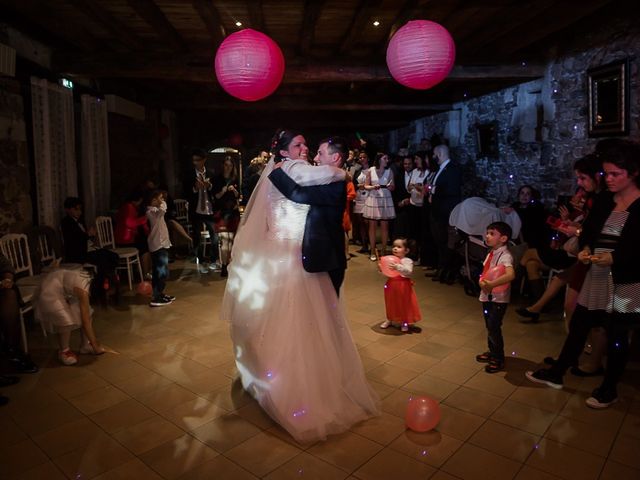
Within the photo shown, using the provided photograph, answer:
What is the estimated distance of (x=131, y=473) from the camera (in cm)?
244

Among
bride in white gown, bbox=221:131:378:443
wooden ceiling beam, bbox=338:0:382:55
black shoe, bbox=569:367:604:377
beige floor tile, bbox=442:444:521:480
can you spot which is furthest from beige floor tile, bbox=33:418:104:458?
wooden ceiling beam, bbox=338:0:382:55

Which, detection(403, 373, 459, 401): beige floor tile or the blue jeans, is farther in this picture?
the blue jeans

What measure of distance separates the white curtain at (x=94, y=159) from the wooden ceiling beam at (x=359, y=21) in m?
3.80

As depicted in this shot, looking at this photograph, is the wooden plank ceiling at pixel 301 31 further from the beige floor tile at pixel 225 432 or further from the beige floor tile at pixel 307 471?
the beige floor tile at pixel 307 471

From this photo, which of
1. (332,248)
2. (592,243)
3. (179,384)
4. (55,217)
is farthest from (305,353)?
(55,217)

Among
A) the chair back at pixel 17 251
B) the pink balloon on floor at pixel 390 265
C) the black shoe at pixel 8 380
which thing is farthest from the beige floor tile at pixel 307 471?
the chair back at pixel 17 251

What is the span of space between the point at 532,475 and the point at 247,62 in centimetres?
356

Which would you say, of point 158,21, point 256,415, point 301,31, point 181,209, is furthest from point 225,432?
point 181,209

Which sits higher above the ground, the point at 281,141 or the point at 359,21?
the point at 359,21

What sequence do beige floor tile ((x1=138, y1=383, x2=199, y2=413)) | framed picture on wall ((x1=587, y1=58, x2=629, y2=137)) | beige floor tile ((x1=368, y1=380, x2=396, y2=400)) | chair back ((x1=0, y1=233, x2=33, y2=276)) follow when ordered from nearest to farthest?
beige floor tile ((x1=138, y1=383, x2=199, y2=413)) → beige floor tile ((x1=368, y1=380, x2=396, y2=400)) → chair back ((x1=0, y1=233, x2=33, y2=276)) → framed picture on wall ((x1=587, y1=58, x2=629, y2=137))

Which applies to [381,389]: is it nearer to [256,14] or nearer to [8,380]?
[8,380]

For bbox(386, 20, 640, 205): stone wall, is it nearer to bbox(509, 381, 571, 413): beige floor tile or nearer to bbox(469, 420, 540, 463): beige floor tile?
bbox(509, 381, 571, 413): beige floor tile

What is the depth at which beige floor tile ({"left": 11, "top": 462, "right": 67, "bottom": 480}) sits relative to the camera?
2416 millimetres

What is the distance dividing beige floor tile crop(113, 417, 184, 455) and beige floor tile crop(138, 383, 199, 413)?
175mm
